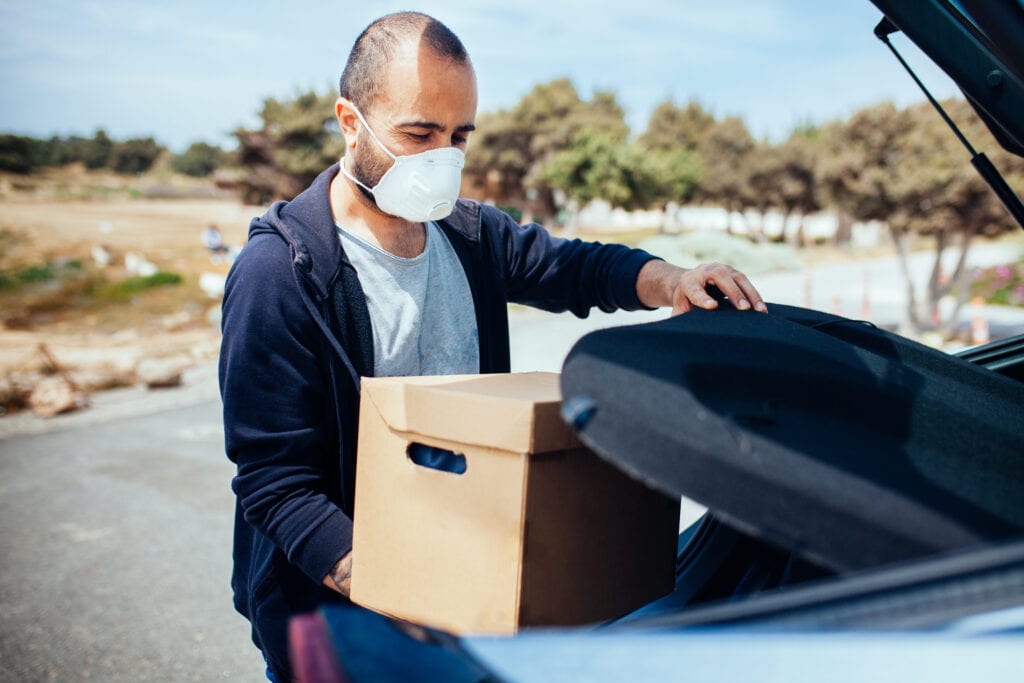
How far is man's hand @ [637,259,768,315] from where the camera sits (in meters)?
1.53

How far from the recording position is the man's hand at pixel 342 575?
→ 1.43m

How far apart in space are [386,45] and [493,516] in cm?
108

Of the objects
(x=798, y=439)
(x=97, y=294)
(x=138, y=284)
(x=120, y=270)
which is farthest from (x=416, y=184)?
(x=120, y=270)

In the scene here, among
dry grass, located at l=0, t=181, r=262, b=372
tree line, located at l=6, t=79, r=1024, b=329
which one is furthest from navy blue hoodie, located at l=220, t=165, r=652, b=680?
tree line, located at l=6, t=79, r=1024, b=329

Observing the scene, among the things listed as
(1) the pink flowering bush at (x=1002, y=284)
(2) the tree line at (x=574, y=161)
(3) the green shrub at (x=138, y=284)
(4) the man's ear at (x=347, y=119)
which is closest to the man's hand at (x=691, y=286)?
(4) the man's ear at (x=347, y=119)

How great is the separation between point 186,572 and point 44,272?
54.2 feet

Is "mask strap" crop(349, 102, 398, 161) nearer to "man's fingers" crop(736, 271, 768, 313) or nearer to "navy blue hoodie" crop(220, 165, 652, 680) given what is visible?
"navy blue hoodie" crop(220, 165, 652, 680)

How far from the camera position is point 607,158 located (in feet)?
112

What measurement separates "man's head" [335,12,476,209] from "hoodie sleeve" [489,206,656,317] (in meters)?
0.35

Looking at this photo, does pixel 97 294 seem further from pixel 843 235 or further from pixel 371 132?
pixel 843 235

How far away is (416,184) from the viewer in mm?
1759

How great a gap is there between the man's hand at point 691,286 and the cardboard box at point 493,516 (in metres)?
0.41

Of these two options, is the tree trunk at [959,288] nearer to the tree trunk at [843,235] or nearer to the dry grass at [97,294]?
the dry grass at [97,294]

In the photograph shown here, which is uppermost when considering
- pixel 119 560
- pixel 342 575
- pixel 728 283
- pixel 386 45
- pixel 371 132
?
pixel 386 45
